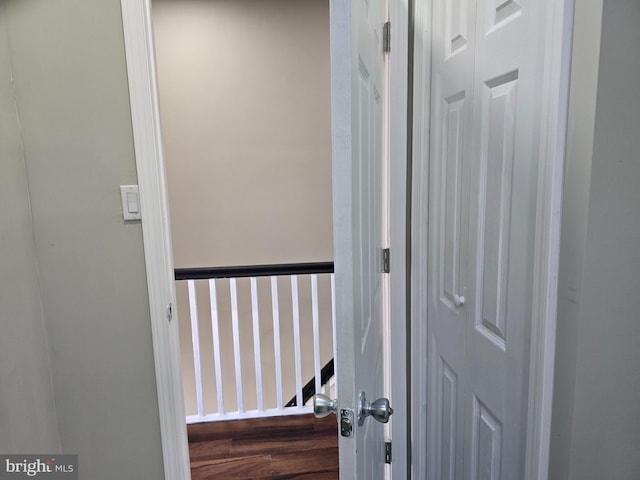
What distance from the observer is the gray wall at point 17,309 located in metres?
1.22

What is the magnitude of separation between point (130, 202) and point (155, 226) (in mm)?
112

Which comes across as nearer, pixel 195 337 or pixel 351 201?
pixel 351 201

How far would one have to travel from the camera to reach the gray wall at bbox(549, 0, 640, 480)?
648 mm

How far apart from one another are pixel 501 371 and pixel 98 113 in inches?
55.8

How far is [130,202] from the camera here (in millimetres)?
1336

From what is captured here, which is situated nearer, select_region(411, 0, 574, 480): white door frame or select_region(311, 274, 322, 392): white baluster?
select_region(411, 0, 574, 480): white door frame

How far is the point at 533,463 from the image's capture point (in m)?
0.85

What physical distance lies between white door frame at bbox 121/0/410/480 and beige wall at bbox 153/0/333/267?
4.37 ft

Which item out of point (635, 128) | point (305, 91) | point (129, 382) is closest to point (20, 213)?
point (129, 382)

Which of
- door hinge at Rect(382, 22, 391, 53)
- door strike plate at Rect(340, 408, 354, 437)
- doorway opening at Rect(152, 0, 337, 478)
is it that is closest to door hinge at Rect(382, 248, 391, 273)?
door hinge at Rect(382, 22, 391, 53)

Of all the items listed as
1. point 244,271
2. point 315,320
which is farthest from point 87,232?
point 315,320

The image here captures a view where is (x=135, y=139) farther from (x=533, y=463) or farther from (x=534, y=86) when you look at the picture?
(x=533, y=463)

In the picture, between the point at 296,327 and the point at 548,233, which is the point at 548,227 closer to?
the point at 548,233
